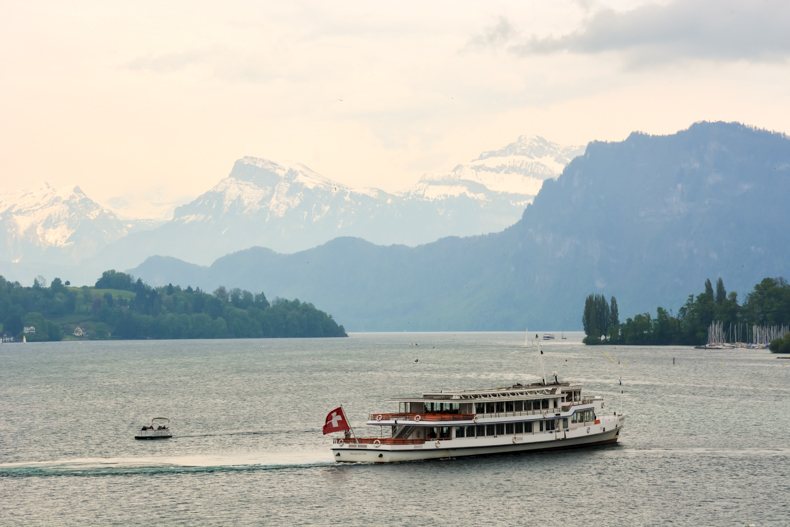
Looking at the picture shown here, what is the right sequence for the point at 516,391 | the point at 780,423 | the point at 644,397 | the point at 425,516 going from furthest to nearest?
1. the point at 644,397
2. the point at 780,423
3. the point at 516,391
4. the point at 425,516

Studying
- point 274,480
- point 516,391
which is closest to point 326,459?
point 274,480

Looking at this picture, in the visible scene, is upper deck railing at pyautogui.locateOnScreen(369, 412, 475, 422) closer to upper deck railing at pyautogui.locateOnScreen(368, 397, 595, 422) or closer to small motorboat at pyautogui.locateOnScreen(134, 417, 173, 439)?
upper deck railing at pyautogui.locateOnScreen(368, 397, 595, 422)

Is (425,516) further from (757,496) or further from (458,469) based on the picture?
(757,496)

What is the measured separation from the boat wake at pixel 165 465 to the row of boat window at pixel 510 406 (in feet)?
55.4

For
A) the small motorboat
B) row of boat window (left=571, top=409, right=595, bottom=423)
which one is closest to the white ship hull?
row of boat window (left=571, top=409, right=595, bottom=423)

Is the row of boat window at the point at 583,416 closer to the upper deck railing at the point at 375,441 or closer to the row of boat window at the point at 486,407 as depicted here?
the row of boat window at the point at 486,407

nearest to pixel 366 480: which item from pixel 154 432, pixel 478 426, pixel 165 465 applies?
pixel 478 426

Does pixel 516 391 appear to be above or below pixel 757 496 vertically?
above

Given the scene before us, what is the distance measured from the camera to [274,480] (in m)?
120

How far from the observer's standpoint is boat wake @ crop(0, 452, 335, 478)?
124875mm

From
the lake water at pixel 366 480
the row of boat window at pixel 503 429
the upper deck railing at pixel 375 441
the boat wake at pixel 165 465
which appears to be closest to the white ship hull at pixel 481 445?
the upper deck railing at pixel 375 441

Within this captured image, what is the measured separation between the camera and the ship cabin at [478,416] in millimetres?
129500

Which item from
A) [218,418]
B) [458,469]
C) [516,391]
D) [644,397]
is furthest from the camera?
[644,397]

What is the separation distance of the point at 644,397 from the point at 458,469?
82498mm
